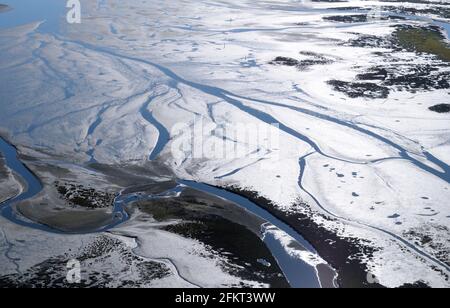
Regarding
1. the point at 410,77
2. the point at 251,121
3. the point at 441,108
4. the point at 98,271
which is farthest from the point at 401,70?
the point at 98,271

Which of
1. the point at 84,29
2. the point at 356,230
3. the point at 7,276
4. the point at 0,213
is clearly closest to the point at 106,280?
the point at 7,276

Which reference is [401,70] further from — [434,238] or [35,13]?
[35,13]

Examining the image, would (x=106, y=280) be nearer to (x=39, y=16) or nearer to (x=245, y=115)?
(x=245, y=115)

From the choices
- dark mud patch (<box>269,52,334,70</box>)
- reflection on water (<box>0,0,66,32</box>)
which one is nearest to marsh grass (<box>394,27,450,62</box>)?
dark mud patch (<box>269,52,334,70</box>)

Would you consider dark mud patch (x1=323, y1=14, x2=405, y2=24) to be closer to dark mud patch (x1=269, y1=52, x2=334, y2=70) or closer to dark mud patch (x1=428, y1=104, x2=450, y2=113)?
dark mud patch (x1=269, y1=52, x2=334, y2=70)

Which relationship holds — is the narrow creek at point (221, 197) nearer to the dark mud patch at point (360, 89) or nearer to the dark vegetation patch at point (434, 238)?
the dark vegetation patch at point (434, 238)

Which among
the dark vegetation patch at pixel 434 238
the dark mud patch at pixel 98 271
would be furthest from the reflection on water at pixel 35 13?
the dark vegetation patch at pixel 434 238
